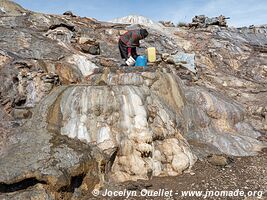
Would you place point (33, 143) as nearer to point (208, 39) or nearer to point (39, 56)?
point (39, 56)

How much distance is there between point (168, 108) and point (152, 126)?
168 cm

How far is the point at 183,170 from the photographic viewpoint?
10.2 m

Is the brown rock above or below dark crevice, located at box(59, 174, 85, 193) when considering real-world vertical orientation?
above

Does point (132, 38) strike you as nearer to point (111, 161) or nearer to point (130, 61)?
point (130, 61)

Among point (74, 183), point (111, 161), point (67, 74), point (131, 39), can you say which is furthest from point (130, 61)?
point (74, 183)

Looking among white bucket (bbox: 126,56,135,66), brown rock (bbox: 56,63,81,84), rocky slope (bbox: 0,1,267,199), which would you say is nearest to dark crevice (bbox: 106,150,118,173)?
rocky slope (bbox: 0,1,267,199)

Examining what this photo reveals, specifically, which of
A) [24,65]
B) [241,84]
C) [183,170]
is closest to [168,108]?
[183,170]

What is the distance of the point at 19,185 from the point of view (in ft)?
25.1

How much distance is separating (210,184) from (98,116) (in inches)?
159

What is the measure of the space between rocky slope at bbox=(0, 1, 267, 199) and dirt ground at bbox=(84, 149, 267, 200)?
377mm

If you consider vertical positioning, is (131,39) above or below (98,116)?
above

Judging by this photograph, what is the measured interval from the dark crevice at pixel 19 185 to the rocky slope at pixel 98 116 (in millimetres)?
23

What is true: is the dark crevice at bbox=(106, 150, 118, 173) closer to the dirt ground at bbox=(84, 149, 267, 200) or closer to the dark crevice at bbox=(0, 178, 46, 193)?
the dirt ground at bbox=(84, 149, 267, 200)

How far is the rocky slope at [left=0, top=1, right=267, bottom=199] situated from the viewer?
8539 millimetres
